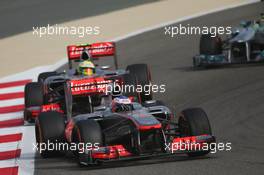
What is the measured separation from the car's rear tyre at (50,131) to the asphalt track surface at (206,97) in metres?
0.15

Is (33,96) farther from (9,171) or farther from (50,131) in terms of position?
(9,171)

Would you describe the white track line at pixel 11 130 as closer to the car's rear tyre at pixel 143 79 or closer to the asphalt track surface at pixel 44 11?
the car's rear tyre at pixel 143 79

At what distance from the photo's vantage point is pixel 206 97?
56.7ft

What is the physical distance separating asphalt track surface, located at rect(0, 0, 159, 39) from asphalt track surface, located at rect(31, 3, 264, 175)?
403cm

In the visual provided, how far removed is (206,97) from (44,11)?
48.2ft

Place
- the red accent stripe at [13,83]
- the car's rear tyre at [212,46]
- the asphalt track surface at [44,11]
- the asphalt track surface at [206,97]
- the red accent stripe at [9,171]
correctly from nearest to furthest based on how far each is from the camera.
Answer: the asphalt track surface at [206,97]
the red accent stripe at [9,171]
the car's rear tyre at [212,46]
the red accent stripe at [13,83]
the asphalt track surface at [44,11]

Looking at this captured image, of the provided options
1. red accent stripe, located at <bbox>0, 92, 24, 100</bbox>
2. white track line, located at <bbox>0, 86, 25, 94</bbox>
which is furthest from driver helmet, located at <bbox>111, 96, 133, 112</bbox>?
white track line, located at <bbox>0, 86, 25, 94</bbox>

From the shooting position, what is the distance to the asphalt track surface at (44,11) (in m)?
29.0

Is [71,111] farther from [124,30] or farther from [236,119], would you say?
[124,30]

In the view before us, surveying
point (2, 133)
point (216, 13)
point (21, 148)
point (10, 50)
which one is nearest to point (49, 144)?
point (21, 148)

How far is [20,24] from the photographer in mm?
29188

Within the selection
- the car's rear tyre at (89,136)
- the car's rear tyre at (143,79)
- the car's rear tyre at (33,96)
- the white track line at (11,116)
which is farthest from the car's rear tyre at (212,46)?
the car's rear tyre at (89,136)

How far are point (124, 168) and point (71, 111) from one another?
10.7 ft

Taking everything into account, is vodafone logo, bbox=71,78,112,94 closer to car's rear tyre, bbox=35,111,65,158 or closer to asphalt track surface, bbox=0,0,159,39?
car's rear tyre, bbox=35,111,65,158
